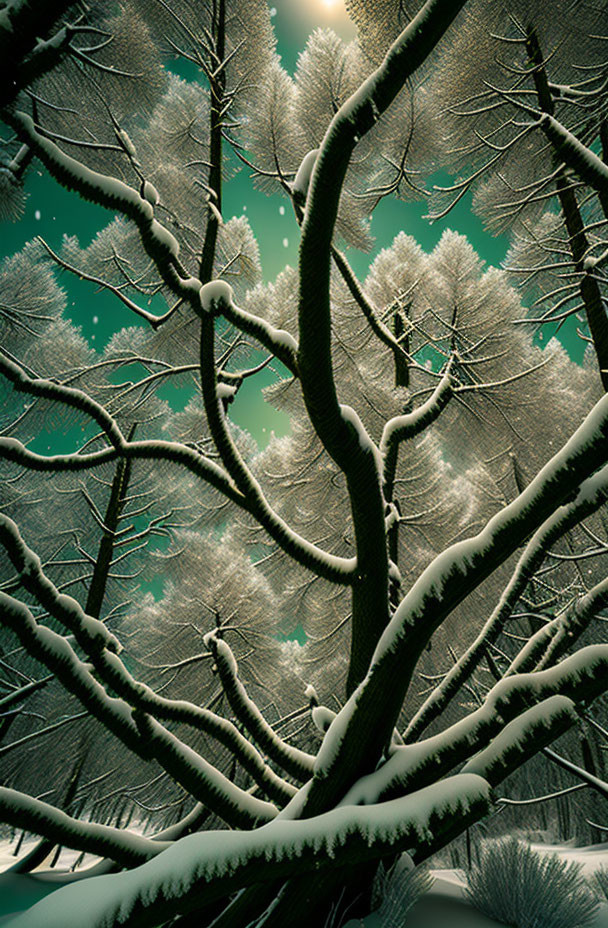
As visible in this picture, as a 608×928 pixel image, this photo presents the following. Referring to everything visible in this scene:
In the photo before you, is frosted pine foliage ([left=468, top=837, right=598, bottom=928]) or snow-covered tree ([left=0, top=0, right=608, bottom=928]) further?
frosted pine foliage ([left=468, top=837, right=598, bottom=928])

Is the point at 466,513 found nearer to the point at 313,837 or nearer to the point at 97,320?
the point at 313,837

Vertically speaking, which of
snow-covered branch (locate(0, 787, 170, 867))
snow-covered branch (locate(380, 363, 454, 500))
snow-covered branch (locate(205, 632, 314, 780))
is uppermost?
snow-covered branch (locate(380, 363, 454, 500))

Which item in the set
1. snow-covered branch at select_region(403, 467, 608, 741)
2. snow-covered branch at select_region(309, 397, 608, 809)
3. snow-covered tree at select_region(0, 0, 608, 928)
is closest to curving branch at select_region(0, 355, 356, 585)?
snow-covered tree at select_region(0, 0, 608, 928)

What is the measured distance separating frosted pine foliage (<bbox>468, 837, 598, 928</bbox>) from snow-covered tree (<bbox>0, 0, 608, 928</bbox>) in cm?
31

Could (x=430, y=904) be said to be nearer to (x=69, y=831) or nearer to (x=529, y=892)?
(x=529, y=892)

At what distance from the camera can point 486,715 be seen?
1.71m

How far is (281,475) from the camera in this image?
4586 mm

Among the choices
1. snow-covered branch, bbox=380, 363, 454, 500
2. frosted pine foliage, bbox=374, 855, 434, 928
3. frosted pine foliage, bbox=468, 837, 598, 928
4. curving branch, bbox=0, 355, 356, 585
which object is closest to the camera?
frosted pine foliage, bbox=374, 855, 434, 928

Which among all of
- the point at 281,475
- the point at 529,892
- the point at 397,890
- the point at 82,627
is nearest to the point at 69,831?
the point at 82,627

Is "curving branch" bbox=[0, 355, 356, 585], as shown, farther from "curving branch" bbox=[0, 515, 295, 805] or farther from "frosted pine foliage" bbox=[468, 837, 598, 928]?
"frosted pine foliage" bbox=[468, 837, 598, 928]

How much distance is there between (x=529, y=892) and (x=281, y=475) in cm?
337

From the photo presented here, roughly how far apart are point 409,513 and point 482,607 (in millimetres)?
1377

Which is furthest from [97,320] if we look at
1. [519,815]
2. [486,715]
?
[519,815]

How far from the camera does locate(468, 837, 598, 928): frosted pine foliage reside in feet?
6.15
